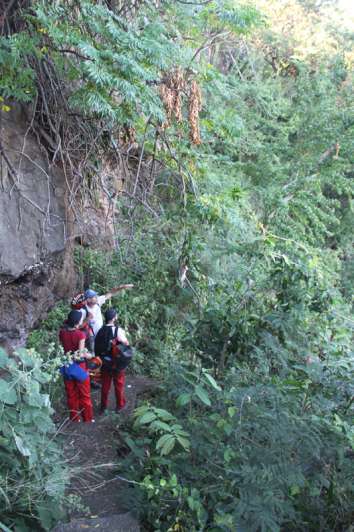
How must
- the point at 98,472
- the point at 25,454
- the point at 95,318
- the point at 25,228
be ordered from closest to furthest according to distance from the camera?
1. the point at 25,454
2. the point at 98,472
3. the point at 95,318
4. the point at 25,228

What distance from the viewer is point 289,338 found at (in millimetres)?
5191

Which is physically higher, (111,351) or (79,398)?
(111,351)

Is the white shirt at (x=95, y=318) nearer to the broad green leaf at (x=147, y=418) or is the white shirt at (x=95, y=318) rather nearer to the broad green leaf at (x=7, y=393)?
the broad green leaf at (x=147, y=418)

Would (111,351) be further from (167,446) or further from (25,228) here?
(25,228)

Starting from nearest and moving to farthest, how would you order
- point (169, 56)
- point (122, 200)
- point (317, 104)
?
point (169, 56)
point (122, 200)
point (317, 104)

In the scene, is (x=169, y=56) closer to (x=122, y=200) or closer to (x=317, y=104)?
(x=122, y=200)

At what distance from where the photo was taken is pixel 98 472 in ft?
16.4

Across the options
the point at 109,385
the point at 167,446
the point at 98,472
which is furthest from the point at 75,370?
the point at 167,446

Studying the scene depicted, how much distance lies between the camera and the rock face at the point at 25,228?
6859 mm

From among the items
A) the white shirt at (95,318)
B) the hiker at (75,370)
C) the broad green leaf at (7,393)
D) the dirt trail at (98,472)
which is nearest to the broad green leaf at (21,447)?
the broad green leaf at (7,393)

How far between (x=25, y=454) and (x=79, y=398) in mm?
2422

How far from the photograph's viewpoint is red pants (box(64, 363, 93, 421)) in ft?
18.9

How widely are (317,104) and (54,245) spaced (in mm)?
8844

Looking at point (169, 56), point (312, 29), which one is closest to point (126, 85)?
point (169, 56)
